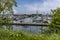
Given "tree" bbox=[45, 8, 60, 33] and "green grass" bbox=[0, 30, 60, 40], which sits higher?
"green grass" bbox=[0, 30, 60, 40]

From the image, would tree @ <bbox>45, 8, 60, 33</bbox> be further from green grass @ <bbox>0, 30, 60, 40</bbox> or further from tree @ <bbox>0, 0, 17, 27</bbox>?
green grass @ <bbox>0, 30, 60, 40</bbox>

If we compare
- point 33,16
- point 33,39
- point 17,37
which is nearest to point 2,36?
point 17,37

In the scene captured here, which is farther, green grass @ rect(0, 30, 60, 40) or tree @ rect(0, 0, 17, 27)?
tree @ rect(0, 0, 17, 27)

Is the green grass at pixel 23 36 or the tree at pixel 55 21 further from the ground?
the green grass at pixel 23 36

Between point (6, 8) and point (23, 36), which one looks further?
point (6, 8)

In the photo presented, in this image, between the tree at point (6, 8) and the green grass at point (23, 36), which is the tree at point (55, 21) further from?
the green grass at point (23, 36)

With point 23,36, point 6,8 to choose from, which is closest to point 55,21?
point 6,8

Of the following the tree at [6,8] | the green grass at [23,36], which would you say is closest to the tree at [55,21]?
the tree at [6,8]

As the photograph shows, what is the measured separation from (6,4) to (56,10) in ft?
17.1

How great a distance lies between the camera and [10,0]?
13633 mm

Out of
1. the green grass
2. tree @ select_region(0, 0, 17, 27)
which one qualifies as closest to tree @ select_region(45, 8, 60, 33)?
tree @ select_region(0, 0, 17, 27)

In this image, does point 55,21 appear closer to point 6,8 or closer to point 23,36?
point 6,8

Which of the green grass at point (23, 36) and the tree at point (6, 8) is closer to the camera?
the green grass at point (23, 36)

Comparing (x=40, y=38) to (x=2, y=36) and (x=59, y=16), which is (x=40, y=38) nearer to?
(x=2, y=36)
